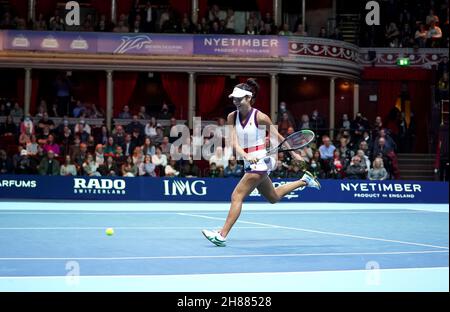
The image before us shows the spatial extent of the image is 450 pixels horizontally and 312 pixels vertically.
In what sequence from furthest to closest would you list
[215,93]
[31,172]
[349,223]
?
1. [215,93]
2. [31,172]
3. [349,223]

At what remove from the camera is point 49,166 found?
24.6 meters

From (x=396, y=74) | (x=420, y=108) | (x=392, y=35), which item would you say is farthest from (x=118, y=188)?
(x=420, y=108)

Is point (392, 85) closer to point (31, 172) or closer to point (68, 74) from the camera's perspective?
point (68, 74)

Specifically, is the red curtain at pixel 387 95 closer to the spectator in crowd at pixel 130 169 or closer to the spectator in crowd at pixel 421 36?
the spectator in crowd at pixel 421 36

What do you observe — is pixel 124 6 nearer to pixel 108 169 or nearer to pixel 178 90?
pixel 178 90

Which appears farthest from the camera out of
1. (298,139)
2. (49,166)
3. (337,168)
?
(337,168)

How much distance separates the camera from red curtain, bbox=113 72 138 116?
34219mm

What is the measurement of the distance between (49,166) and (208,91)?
1160cm

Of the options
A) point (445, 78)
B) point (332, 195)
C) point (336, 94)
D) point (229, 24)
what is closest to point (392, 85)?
point (336, 94)

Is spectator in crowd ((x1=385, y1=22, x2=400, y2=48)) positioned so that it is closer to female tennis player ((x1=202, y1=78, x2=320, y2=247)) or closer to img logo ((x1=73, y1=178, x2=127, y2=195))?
img logo ((x1=73, y1=178, x2=127, y2=195))

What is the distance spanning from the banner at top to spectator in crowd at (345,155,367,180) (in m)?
9.08

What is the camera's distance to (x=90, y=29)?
108 ft

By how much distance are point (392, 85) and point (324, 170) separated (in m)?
12.9

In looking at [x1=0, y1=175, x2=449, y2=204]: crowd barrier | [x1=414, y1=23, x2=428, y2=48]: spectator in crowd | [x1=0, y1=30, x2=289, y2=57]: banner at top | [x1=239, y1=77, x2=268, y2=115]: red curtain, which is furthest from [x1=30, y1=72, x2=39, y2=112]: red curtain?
[x1=414, y1=23, x2=428, y2=48]: spectator in crowd
